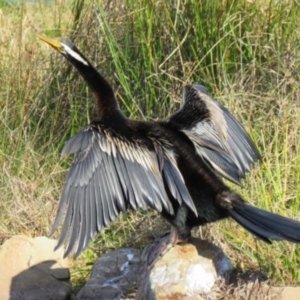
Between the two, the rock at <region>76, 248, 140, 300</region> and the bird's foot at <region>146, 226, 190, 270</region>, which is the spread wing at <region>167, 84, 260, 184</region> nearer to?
the bird's foot at <region>146, 226, 190, 270</region>

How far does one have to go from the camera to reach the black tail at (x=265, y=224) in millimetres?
4293

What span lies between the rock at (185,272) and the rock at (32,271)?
68 cm

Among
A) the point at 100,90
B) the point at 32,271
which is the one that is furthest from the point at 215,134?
the point at 32,271

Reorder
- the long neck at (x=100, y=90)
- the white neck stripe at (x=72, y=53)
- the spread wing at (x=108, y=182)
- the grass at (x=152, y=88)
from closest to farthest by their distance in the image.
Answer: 1. the spread wing at (x=108, y=182)
2. the long neck at (x=100, y=90)
3. the white neck stripe at (x=72, y=53)
4. the grass at (x=152, y=88)

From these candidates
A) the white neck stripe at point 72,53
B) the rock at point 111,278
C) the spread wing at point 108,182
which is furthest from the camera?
the white neck stripe at point 72,53

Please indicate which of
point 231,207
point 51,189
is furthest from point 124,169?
point 51,189

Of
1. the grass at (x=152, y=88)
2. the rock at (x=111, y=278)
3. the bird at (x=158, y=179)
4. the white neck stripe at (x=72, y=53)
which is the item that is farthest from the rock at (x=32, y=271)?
the white neck stripe at (x=72, y=53)

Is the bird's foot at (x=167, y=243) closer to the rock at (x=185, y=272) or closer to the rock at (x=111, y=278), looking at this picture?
the rock at (x=185, y=272)

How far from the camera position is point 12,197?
231 inches

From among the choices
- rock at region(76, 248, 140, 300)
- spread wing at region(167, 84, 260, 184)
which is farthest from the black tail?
rock at region(76, 248, 140, 300)

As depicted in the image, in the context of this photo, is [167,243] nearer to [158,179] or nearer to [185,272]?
[185,272]

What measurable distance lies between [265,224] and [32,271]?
4.68 feet

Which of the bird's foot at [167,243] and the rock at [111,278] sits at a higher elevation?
the bird's foot at [167,243]

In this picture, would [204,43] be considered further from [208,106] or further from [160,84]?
[208,106]
